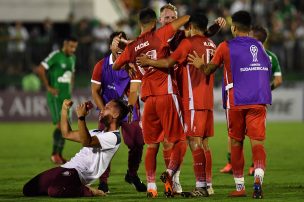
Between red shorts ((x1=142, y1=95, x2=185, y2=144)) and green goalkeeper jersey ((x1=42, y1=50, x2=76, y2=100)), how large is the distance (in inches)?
274

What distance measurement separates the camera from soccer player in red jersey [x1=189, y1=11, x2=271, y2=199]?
40.0 feet

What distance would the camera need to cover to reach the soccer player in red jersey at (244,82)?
12.2 m

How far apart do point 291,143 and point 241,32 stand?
11.2 meters

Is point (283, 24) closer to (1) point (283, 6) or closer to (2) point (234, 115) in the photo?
(1) point (283, 6)

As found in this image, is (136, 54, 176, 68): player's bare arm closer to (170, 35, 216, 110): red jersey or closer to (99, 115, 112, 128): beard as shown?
(170, 35, 216, 110): red jersey

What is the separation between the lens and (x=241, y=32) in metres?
12.3

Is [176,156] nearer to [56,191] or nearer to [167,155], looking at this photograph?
[167,155]

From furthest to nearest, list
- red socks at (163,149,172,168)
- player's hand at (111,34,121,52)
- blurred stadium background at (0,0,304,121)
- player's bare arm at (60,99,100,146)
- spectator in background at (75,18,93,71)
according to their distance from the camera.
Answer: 1. spectator in background at (75,18,93,71)
2. blurred stadium background at (0,0,304,121)
3. player's hand at (111,34,121,52)
4. red socks at (163,149,172,168)
5. player's bare arm at (60,99,100,146)

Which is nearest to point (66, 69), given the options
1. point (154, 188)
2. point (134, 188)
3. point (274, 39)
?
point (134, 188)

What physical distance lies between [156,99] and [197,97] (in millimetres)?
588

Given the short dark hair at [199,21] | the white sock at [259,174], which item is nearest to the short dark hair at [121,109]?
the short dark hair at [199,21]

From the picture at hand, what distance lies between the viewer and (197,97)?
12719 mm

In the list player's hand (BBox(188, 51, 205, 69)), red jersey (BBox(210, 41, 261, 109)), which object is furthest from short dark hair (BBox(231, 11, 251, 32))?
player's hand (BBox(188, 51, 205, 69))

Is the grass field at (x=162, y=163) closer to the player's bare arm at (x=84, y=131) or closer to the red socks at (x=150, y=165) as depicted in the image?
the red socks at (x=150, y=165)
